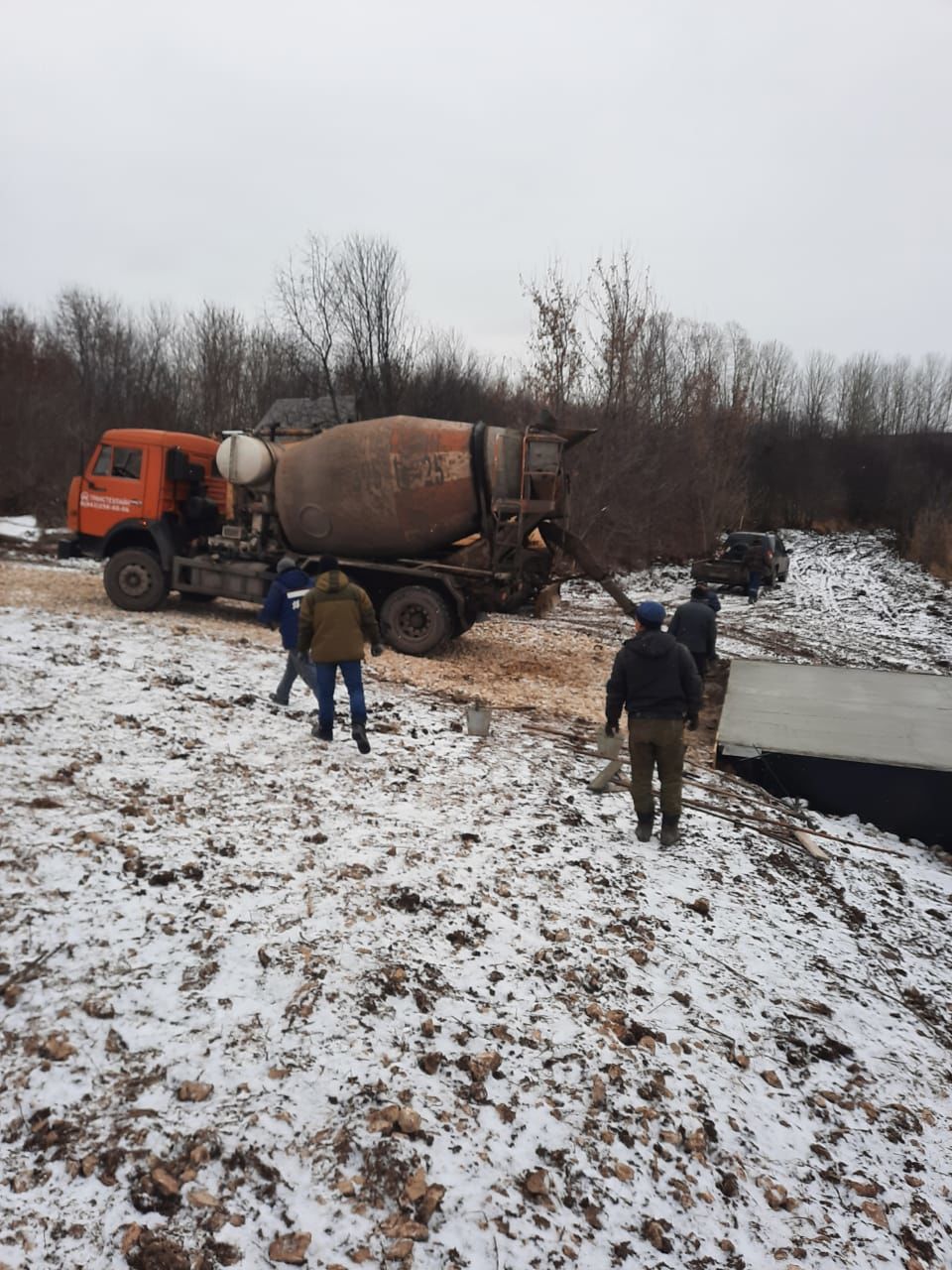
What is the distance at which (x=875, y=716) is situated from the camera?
862 centimetres

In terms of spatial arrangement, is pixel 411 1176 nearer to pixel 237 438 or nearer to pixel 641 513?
pixel 237 438

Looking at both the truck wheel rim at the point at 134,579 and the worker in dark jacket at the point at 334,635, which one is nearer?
the worker in dark jacket at the point at 334,635

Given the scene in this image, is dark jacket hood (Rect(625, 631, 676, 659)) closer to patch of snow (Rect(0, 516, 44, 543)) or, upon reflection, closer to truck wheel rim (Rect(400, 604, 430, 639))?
truck wheel rim (Rect(400, 604, 430, 639))

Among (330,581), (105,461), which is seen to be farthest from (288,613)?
(105,461)

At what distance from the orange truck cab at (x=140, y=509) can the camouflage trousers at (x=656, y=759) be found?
8.82 meters

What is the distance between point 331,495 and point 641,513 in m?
17.7

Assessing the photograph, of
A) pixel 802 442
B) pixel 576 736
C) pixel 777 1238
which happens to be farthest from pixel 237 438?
pixel 802 442

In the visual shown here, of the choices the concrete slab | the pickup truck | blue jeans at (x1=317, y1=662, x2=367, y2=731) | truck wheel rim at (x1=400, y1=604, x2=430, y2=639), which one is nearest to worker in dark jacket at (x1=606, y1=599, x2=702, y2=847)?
the concrete slab

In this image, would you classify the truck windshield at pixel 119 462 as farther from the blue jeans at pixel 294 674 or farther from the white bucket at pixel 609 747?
the white bucket at pixel 609 747

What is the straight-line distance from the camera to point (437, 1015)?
12.9 feet

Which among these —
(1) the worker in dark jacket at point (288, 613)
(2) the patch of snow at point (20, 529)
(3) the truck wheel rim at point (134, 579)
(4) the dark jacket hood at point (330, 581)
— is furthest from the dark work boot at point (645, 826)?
(2) the patch of snow at point (20, 529)

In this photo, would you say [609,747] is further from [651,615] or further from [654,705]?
[651,615]

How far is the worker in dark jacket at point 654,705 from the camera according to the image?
18.9ft

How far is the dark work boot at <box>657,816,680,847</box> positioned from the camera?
5.99 metres
